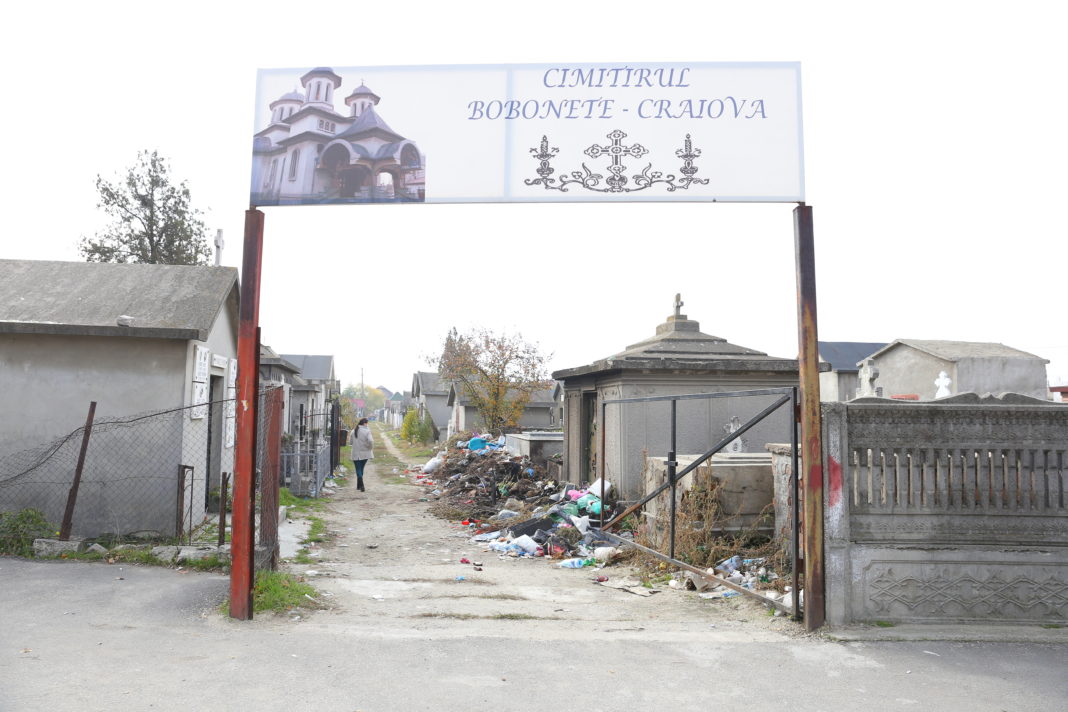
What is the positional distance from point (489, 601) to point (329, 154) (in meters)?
4.36

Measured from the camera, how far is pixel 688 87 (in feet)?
19.8

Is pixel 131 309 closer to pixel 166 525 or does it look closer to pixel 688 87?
pixel 166 525

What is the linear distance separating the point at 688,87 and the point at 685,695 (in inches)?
181

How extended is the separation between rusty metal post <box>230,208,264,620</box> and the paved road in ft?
1.00

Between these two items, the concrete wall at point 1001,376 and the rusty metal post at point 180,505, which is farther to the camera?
the concrete wall at point 1001,376

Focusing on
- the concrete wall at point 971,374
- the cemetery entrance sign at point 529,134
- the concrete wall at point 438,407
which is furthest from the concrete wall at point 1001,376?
→ the concrete wall at point 438,407

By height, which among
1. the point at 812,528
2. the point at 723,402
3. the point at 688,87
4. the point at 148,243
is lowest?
the point at 812,528

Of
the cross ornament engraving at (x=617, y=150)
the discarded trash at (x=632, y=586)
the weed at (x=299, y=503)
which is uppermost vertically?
the cross ornament engraving at (x=617, y=150)

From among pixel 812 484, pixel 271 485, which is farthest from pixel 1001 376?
pixel 271 485

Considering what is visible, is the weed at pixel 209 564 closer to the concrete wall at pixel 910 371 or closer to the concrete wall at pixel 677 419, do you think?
the concrete wall at pixel 677 419

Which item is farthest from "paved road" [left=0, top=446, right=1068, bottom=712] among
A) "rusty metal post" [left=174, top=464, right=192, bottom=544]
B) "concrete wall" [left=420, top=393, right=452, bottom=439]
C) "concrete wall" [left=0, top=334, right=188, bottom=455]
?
"concrete wall" [left=420, top=393, right=452, bottom=439]

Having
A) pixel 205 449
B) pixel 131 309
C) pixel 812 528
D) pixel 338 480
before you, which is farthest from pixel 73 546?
pixel 338 480

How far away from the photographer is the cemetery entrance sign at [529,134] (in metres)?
5.95

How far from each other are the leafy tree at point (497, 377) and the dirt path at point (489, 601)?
20.6 meters
